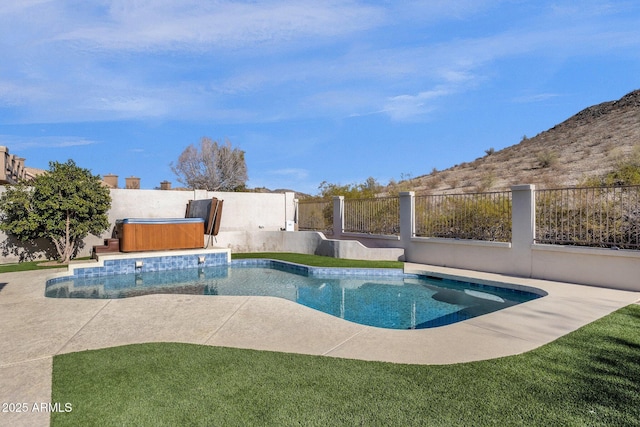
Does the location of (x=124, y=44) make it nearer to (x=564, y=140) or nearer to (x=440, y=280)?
(x=440, y=280)

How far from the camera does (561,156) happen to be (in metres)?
22.0

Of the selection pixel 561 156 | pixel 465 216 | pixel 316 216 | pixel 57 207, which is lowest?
pixel 465 216

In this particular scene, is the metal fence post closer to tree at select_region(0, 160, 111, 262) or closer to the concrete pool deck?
tree at select_region(0, 160, 111, 262)

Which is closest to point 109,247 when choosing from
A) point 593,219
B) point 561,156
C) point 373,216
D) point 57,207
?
point 57,207

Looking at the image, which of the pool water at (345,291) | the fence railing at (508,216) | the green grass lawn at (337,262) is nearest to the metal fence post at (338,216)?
the fence railing at (508,216)

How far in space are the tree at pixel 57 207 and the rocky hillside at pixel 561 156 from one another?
48.3 ft

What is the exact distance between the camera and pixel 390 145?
19469 millimetres

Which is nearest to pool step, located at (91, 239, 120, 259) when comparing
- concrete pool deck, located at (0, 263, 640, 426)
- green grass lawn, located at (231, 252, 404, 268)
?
green grass lawn, located at (231, 252, 404, 268)

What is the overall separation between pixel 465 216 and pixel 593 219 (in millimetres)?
2816

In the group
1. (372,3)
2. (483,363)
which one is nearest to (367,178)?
(372,3)

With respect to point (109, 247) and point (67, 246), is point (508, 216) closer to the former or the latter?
point (109, 247)

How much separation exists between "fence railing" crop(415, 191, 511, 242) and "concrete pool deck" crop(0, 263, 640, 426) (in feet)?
10.0

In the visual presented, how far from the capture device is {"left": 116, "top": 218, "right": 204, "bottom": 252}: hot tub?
34.0 feet

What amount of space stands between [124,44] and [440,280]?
10990mm
